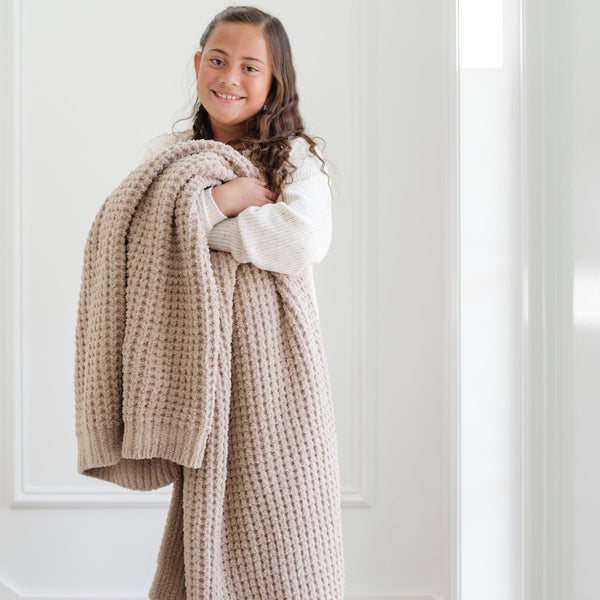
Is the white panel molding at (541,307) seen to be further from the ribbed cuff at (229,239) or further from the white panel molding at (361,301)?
the white panel molding at (361,301)

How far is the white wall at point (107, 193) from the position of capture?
1968 mm

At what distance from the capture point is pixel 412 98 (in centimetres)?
197

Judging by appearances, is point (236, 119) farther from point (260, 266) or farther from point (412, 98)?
point (412, 98)

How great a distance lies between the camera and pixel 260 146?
123cm

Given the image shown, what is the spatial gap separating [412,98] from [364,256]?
0.46m

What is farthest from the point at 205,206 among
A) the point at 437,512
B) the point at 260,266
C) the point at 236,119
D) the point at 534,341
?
the point at 437,512

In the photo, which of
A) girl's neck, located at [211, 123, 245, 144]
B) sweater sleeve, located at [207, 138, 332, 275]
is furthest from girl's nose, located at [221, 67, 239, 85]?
sweater sleeve, located at [207, 138, 332, 275]

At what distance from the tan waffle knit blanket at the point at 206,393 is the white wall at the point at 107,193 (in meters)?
0.87

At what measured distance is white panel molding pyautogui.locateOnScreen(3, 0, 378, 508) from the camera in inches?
77.6

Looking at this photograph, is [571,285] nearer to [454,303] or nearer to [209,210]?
[209,210]

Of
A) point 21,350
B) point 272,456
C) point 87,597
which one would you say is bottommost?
point 87,597

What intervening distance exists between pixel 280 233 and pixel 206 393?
0.88 feet

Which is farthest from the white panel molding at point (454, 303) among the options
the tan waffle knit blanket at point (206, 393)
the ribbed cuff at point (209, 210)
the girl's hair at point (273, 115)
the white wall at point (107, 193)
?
the ribbed cuff at point (209, 210)

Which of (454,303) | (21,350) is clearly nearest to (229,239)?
(454,303)
